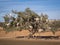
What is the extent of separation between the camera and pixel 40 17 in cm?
3500

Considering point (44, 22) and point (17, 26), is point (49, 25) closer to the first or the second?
point (44, 22)

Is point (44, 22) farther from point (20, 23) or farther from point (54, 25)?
point (20, 23)

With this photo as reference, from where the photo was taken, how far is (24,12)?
116 ft

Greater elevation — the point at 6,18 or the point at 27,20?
the point at 6,18

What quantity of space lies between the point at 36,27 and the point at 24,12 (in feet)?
10.2

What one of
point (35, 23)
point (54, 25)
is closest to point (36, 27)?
point (35, 23)

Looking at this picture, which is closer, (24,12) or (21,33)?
(24,12)

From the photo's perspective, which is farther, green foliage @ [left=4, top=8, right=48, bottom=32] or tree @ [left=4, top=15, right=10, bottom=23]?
tree @ [left=4, top=15, right=10, bottom=23]

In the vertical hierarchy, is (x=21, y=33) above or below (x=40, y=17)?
below

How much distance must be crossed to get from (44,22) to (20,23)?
386cm

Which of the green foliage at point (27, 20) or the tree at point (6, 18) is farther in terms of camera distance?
the tree at point (6, 18)

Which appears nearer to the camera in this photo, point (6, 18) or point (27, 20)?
point (27, 20)

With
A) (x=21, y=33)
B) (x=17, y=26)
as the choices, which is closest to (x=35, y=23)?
(x=17, y=26)

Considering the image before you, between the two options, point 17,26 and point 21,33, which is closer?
point 17,26
